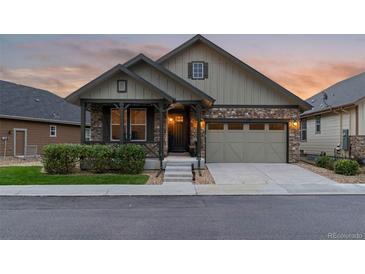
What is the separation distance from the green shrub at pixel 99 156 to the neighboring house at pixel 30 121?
10891 millimetres

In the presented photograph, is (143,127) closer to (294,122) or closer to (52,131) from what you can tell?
(294,122)

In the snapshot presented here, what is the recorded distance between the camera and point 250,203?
8.22 meters

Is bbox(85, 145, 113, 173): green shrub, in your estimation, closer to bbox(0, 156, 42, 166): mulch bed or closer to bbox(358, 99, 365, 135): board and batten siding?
bbox(0, 156, 42, 166): mulch bed

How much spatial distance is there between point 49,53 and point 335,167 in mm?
21342

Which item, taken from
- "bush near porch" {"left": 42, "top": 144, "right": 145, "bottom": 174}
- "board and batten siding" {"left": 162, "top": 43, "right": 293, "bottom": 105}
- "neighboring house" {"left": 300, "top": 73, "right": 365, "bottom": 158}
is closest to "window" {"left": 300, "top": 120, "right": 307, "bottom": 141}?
"neighboring house" {"left": 300, "top": 73, "right": 365, "bottom": 158}

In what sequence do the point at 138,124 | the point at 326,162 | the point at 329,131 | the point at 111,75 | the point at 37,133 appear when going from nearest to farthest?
the point at 111,75
the point at 326,162
the point at 138,124
the point at 329,131
the point at 37,133

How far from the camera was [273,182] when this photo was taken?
11.5 m

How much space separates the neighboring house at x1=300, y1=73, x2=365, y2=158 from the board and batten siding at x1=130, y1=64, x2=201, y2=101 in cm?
951

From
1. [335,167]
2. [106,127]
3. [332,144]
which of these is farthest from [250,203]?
[332,144]

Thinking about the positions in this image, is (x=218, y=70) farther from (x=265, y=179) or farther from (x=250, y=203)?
(x=250, y=203)

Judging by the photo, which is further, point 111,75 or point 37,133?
point 37,133

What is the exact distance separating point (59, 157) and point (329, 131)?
1730 centimetres

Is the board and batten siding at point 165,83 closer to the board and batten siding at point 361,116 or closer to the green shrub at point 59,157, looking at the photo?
the green shrub at point 59,157

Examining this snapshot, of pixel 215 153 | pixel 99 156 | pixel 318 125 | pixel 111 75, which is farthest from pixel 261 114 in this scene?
pixel 99 156
